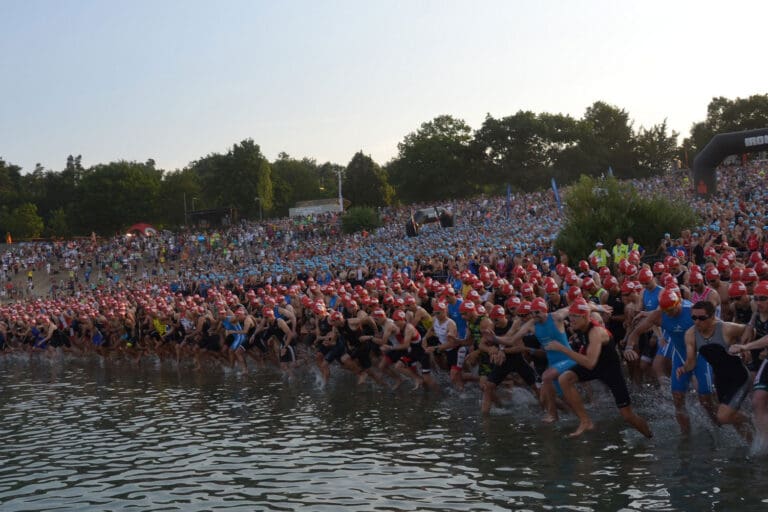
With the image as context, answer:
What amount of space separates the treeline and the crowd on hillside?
30.6m

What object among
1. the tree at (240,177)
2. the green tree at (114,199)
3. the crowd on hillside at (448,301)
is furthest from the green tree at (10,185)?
the crowd on hillside at (448,301)

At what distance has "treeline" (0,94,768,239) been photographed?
77.7 m

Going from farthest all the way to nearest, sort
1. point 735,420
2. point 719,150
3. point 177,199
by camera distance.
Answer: point 177,199
point 719,150
point 735,420

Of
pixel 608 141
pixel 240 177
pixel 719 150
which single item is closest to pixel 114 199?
pixel 240 177

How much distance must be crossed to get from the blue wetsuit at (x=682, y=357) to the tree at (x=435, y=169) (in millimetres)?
67310

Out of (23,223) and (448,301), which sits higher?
(23,223)

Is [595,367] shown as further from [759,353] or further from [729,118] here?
[729,118]

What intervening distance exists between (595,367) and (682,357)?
1.09 m

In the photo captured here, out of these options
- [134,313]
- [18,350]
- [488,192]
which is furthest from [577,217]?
[488,192]

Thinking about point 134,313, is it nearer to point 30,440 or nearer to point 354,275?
point 354,275

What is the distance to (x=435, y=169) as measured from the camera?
251 feet

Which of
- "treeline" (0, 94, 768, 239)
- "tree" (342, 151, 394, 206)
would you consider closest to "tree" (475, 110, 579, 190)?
"treeline" (0, 94, 768, 239)

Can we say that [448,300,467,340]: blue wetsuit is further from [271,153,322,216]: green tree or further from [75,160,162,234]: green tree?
[271,153,322,216]: green tree

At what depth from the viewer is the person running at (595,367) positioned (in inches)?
352
